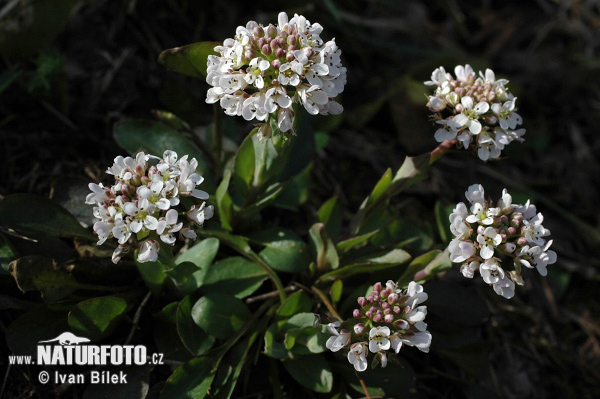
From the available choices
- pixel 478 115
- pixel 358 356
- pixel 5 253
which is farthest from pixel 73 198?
pixel 478 115

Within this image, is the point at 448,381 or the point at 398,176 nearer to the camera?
the point at 398,176

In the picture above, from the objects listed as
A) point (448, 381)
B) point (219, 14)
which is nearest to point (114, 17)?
point (219, 14)

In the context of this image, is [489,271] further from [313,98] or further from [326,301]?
[313,98]

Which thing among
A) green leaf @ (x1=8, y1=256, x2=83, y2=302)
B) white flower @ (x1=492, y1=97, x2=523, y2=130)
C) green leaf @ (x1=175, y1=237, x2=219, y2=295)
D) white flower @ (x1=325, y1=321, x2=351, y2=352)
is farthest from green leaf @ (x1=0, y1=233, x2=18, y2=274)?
white flower @ (x1=492, y1=97, x2=523, y2=130)

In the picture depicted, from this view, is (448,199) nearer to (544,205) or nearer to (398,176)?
(544,205)

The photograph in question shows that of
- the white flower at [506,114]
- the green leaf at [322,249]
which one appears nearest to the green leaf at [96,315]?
the green leaf at [322,249]

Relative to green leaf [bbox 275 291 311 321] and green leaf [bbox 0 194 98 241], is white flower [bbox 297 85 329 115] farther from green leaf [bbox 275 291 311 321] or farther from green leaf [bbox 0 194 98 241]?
green leaf [bbox 0 194 98 241]

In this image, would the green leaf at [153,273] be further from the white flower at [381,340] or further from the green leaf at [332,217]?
the white flower at [381,340]
